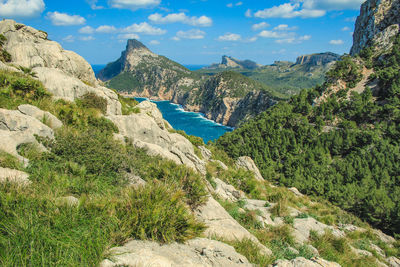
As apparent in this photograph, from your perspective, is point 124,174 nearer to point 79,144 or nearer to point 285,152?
point 79,144

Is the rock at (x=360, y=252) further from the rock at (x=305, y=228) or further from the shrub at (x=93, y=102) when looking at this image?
the shrub at (x=93, y=102)

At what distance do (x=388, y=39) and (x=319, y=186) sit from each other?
73.3 metres

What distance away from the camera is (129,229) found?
4230mm

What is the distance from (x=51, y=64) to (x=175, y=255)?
2121 cm

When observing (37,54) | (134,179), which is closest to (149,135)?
(134,179)

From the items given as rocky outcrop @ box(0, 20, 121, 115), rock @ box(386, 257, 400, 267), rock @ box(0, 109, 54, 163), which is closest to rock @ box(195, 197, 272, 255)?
rock @ box(0, 109, 54, 163)

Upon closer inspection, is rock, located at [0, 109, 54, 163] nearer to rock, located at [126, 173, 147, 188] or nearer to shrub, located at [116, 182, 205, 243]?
rock, located at [126, 173, 147, 188]

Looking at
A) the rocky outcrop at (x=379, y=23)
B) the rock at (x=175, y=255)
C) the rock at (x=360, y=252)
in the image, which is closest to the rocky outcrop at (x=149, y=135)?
the rock at (x=175, y=255)

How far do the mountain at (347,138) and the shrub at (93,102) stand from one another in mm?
36169

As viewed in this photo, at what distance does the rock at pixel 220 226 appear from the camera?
651 centimetres

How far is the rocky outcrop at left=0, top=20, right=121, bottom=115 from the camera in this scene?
14.9m

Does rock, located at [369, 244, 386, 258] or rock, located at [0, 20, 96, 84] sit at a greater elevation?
rock, located at [0, 20, 96, 84]

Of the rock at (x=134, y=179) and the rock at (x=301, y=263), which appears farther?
the rock at (x=134, y=179)

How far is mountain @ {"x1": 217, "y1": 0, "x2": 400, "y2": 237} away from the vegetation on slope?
35364mm
